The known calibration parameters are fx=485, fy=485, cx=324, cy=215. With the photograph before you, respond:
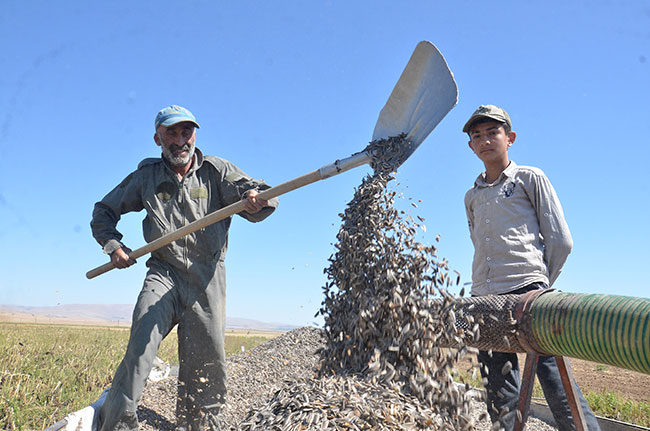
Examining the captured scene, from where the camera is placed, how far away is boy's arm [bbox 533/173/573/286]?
94.9 inches

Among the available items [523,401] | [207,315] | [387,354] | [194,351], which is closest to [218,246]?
[207,315]

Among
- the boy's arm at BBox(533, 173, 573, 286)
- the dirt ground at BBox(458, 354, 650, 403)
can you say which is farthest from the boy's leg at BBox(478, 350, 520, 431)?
the dirt ground at BBox(458, 354, 650, 403)

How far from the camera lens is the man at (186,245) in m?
3.04

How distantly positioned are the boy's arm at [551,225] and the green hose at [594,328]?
1.12 ft

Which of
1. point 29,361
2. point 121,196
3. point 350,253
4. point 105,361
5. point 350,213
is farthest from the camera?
point 105,361

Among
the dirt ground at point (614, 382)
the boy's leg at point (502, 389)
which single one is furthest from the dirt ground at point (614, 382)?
the boy's leg at point (502, 389)

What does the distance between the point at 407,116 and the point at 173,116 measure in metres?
1.56

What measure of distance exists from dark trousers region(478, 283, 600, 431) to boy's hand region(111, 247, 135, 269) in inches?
88.9

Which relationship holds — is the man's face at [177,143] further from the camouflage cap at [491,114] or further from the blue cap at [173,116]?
the camouflage cap at [491,114]

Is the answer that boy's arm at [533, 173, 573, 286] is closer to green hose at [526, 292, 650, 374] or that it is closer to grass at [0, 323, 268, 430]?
green hose at [526, 292, 650, 374]

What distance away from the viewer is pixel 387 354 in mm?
2219

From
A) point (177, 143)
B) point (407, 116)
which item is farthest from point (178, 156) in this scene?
point (407, 116)

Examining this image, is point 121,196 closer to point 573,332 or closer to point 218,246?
point 218,246

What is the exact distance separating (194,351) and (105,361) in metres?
3.82
